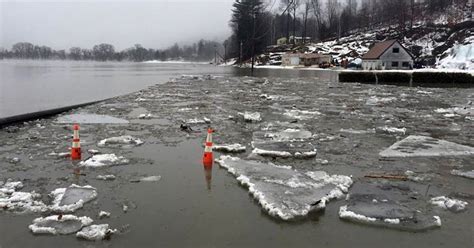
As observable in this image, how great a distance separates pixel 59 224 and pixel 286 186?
3821 mm

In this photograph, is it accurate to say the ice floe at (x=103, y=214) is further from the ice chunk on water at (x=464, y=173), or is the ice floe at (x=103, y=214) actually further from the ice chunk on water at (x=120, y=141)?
the ice chunk on water at (x=464, y=173)

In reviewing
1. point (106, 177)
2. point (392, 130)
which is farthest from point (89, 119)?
point (392, 130)

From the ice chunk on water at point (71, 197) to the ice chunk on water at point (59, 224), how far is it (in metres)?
0.36

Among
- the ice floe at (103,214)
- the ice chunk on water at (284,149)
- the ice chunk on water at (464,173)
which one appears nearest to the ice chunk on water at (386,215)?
the ice chunk on water at (464,173)

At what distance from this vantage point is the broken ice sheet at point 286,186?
249 inches

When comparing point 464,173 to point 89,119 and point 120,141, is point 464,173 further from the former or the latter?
point 89,119

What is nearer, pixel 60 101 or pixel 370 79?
pixel 60 101

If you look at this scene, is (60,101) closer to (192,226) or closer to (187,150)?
(187,150)

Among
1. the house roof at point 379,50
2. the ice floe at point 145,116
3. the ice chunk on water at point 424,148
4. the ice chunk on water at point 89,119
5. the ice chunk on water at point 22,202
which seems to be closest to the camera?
the ice chunk on water at point 22,202

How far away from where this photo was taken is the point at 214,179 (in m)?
7.76

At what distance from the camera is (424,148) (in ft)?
34.4

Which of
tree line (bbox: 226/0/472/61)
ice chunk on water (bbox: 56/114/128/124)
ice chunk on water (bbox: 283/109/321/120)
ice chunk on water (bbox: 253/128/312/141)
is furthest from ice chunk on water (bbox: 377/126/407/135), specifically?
tree line (bbox: 226/0/472/61)

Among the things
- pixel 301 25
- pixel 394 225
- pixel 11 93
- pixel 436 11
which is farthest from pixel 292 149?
pixel 301 25

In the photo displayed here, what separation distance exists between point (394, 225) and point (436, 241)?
0.62 metres
